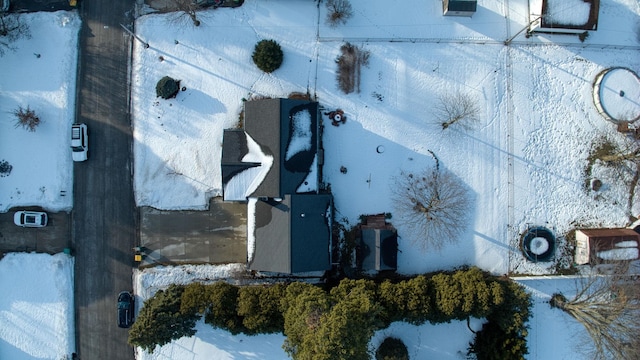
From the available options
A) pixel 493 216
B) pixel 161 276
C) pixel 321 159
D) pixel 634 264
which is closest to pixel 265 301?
pixel 161 276

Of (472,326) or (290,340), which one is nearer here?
(290,340)

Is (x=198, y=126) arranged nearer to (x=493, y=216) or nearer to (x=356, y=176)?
(x=356, y=176)

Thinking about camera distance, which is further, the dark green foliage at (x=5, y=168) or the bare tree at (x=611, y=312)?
the dark green foliage at (x=5, y=168)

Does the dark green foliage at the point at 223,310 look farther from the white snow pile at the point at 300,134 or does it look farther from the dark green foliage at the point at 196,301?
the white snow pile at the point at 300,134

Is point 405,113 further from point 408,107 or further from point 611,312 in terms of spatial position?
point 611,312

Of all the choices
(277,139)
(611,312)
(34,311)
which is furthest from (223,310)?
Answer: (611,312)

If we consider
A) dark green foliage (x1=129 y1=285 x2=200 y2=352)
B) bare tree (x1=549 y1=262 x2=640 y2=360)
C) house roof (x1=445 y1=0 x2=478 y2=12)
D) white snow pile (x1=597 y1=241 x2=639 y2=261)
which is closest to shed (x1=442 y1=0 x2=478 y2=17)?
house roof (x1=445 y1=0 x2=478 y2=12)

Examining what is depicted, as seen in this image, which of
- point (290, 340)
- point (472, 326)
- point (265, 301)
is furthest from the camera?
point (472, 326)

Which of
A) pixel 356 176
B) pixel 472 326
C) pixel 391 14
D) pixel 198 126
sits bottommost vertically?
pixel 472 326

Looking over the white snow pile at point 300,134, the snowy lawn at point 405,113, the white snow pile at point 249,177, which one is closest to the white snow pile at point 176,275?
the snowy lawn at point 405,113
